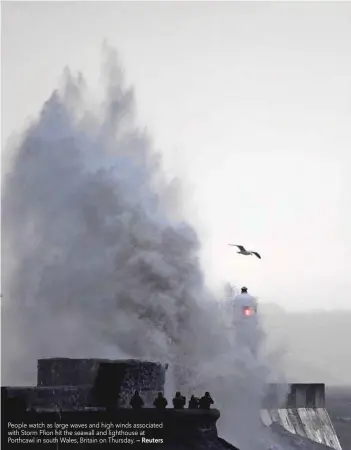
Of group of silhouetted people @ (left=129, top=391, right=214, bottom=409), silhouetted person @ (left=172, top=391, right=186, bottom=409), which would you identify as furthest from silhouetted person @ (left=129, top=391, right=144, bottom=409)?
silhouetted person @ (left=172, top=391, right=186, bottom=409)

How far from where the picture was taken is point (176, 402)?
20.7ft

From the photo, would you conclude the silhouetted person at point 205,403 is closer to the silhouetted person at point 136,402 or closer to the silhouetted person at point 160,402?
the silhouetted person at point 160,402

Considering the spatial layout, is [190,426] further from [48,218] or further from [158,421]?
[48,218]

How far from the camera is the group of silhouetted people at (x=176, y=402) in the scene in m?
6.17

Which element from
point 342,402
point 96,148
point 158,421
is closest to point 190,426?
point 158,421

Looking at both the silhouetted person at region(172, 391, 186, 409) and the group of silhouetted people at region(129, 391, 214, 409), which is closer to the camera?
the group of silhouetted people at region(129, 391, 214, 409)

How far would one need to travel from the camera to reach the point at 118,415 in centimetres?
611

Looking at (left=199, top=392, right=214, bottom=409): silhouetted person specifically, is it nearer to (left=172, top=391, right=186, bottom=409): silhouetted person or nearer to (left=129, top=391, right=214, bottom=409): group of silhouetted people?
(left=129, top=391, right=214, bottom=409): group of silhouetted people

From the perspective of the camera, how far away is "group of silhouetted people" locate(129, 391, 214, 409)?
617 cm

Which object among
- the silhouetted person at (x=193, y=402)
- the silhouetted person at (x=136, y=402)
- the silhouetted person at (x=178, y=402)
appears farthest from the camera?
the silhouetted person at (x=193, y=402)

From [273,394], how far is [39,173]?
328cm

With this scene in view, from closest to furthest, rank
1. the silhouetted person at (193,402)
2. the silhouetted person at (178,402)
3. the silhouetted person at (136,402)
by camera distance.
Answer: the silhouetted person at (136,402) < the silhouetted person at (178,402) < the silhouetted person at (193,402)

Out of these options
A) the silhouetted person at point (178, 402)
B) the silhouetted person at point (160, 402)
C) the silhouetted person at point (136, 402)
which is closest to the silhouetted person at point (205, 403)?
the silhouetted person at point (178, 402)

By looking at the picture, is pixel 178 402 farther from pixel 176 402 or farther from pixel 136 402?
pixel 136 402
